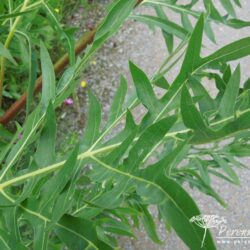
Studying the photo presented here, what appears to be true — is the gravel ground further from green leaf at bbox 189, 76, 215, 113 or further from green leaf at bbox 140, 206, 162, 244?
green leaf at bbox 189, 76, 215, 113

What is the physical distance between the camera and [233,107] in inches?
19.3

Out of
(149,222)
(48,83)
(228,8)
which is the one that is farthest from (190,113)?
(228,8)

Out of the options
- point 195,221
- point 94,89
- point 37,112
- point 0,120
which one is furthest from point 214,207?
point 195,221

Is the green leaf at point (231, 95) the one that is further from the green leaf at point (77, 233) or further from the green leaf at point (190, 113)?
the green leaf at point (77, 233)

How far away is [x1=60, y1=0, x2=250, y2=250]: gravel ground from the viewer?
1.60m

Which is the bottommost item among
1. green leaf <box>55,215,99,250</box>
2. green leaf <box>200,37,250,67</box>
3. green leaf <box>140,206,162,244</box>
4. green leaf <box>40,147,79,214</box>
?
green leaf <box>140,206,162,244</box>

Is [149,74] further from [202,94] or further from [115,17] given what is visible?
[202,94]

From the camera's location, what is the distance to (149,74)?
1.93 metres

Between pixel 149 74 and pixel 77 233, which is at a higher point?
pixel 77 233

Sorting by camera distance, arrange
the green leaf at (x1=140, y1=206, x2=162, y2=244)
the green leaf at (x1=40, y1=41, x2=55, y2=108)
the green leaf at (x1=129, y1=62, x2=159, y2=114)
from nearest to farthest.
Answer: the green leaf at (x1=129, y1=62, x2=159, y2=114) < the green leaf at (x1=40, y1=41, x2=55, y2=108) < the green leaf at (x1=140, y1=206, x2=162, y2=244)

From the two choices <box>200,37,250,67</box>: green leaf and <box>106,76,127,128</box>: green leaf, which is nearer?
<box>200,37,250,67</box>: green leaf

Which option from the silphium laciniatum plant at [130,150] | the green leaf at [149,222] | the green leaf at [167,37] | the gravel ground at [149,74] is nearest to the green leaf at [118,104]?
the silphium laciniatum plant at [130,150]

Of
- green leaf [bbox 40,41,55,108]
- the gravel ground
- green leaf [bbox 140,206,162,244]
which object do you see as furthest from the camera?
the gravel ground

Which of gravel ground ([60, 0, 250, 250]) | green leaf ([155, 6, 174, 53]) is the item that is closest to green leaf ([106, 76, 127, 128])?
green leaf ([155, 6, 174, 53])
